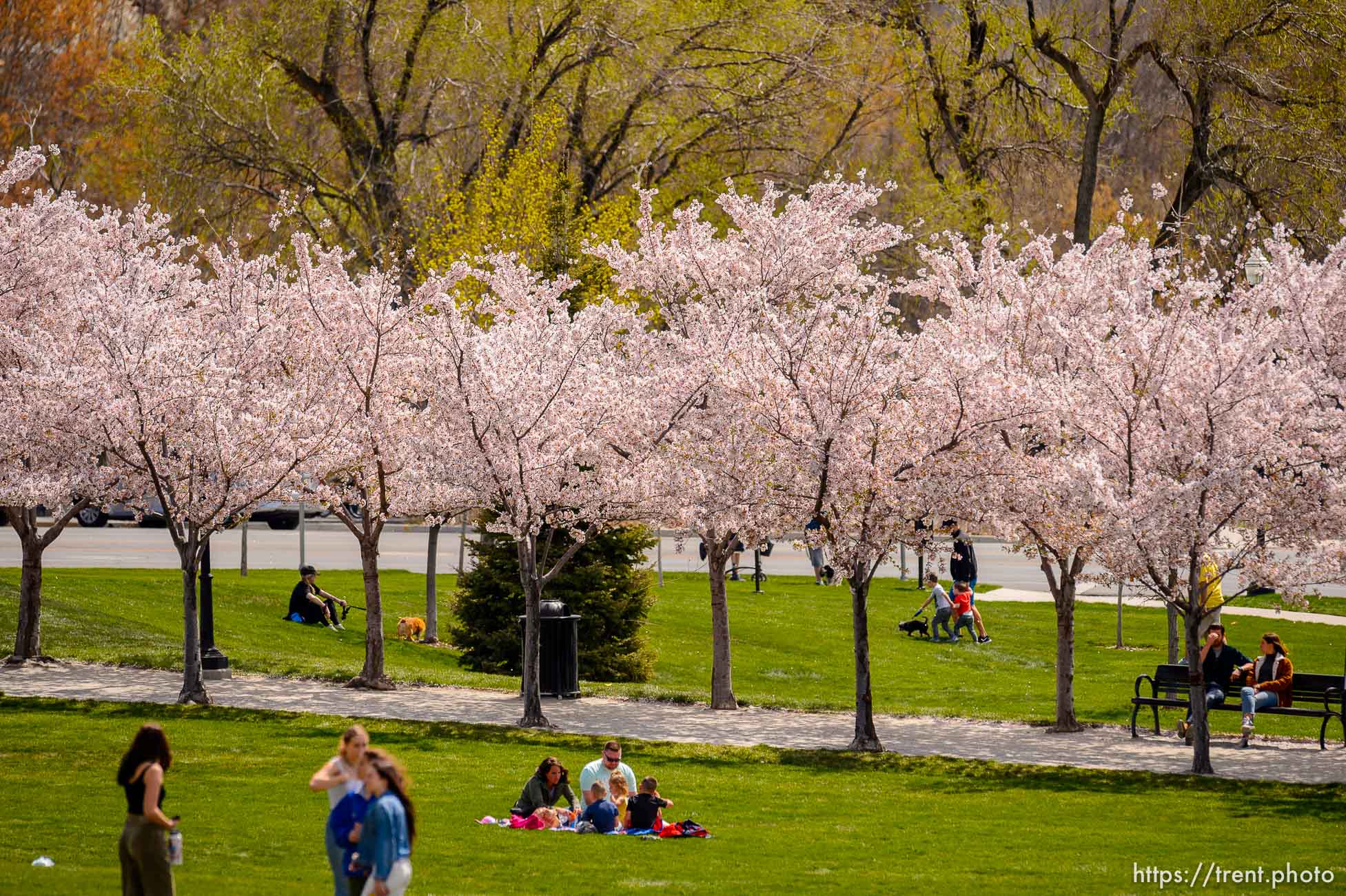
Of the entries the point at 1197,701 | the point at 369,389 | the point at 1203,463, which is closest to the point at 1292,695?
the point at 1197,701

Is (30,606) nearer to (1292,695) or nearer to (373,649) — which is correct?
(373,649)

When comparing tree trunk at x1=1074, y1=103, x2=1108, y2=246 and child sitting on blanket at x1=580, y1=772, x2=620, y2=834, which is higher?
tree trunk at x1=1074, y1=103, x2=1108, y2=246

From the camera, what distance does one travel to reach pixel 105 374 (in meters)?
20.9

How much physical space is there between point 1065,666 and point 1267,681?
2.53m

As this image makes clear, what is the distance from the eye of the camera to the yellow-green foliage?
99.8ft

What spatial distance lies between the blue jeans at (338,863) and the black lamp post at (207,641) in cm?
1499

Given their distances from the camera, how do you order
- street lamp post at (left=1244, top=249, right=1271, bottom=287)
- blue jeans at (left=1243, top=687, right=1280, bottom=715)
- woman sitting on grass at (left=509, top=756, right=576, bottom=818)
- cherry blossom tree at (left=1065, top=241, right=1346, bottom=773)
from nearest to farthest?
woman sitting on grass at (left=509, top=756, right=576, bottom=818), cherry blossom tree at (left=1065, top=241, right=1346, bottom=773), blue jeans at (left=1243, top=687, right=1280, bottom=715), street lamp post at (left=1244, top=249, right=1271, bottom=287)

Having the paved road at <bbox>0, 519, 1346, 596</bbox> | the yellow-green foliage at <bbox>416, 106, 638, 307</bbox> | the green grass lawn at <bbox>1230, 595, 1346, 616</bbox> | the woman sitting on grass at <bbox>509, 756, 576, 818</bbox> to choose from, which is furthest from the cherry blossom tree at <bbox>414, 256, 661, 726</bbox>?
the green grass lawn at <bbox>1230, 595, 1346, 616</bbox>

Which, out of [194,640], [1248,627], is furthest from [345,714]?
[1248,627]

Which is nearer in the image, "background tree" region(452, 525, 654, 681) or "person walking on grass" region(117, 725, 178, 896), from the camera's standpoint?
"person walking on grass" region(117, 725, 178, 896)

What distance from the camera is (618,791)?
15484 mm

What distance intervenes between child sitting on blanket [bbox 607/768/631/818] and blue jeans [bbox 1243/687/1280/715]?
30.1 ft

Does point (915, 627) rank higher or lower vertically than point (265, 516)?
lower

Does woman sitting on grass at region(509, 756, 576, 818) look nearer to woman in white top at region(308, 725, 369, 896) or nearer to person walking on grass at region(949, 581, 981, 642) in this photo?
woman in white top at region(308, 725, 369, 896)
